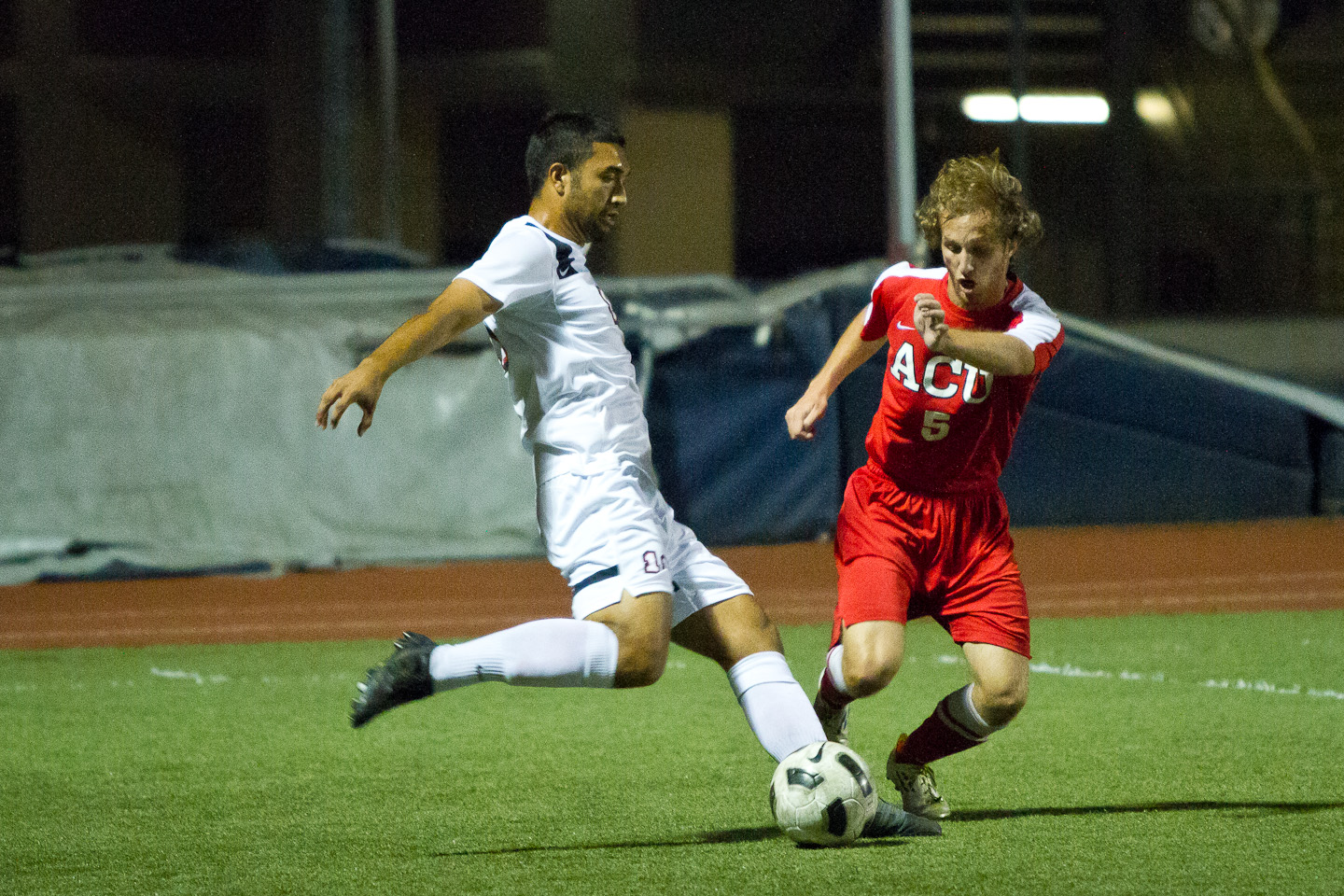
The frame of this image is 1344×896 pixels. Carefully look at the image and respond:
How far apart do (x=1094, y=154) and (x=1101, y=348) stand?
1198cm

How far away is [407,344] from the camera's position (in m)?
3.54


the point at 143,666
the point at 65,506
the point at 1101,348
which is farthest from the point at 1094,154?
the point at 143,666

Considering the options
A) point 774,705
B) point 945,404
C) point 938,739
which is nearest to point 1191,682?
point 938,739

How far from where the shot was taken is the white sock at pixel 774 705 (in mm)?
3910

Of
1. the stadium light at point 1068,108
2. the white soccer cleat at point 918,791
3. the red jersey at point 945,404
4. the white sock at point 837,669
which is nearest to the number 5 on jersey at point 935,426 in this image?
the red jersey at point 945,404

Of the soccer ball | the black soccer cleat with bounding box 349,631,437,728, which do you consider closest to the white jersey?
the black soccer cleat with bounding box 349,631,437,728

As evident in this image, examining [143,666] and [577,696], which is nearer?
[577,696]

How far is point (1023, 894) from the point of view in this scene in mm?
3441

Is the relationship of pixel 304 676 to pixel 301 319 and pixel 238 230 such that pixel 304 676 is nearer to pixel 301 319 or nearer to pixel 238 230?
pixel 301 319

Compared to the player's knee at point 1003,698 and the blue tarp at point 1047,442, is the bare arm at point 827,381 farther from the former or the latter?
the blue tarp at point 1047,442

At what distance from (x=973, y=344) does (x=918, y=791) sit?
1172 mm

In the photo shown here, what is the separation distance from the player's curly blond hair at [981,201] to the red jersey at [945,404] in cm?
17


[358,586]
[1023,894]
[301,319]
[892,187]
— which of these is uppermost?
[892,187]

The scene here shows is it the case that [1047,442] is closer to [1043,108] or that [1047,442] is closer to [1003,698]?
[1003,698]
